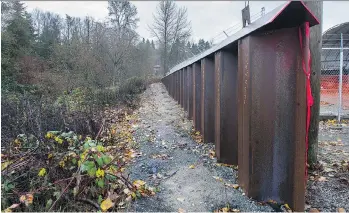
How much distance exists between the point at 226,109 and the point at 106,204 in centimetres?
238

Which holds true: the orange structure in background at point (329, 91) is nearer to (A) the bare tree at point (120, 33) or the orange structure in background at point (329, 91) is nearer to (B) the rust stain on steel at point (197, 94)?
(B) the rust stain on steel at point (197, 94)

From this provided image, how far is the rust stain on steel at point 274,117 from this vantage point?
8.63ft

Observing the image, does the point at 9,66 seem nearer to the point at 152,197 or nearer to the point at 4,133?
the point at 4,133

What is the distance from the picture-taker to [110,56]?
46.1 ft

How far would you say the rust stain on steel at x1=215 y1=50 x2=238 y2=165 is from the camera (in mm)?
3975

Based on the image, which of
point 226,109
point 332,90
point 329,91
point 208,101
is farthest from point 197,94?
point 329,91

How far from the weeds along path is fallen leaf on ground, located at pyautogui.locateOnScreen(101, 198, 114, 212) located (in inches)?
9.4

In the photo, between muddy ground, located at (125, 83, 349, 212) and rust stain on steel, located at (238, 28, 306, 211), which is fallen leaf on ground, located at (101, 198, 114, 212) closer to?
muddy ground, located at (125, 83, 349, 212)

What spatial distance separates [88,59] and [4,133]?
7.74 m

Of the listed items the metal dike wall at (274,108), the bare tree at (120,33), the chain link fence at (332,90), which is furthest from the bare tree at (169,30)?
the metal dike wall at (274,108)

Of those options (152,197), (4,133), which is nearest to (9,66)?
(4,133)

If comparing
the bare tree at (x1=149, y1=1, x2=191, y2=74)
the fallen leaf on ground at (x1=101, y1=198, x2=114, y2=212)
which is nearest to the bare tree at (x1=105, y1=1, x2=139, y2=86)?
the bare tree at (x1=149, y1=1, x2=191, y2=74)

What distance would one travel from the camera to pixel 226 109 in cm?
407

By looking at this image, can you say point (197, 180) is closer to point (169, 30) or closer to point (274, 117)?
point (274, 117)
